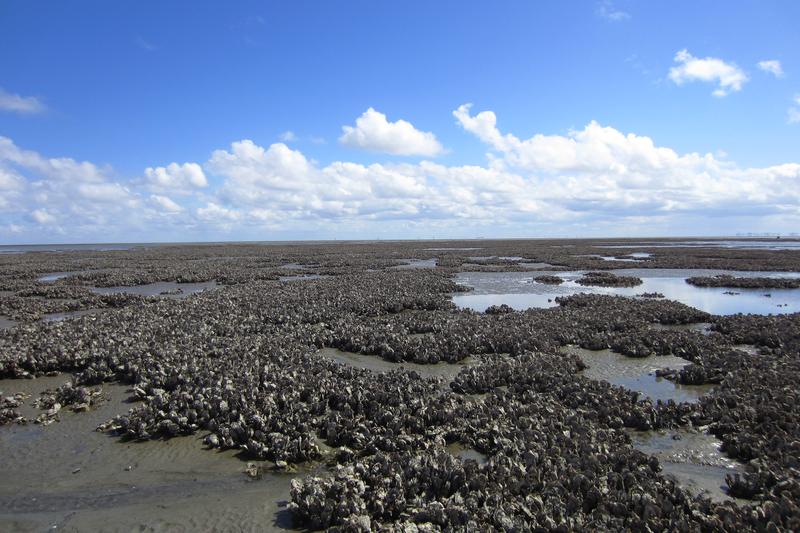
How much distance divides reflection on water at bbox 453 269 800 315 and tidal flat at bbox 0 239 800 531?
549cm

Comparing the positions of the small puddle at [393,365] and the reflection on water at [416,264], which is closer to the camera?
the small puddle at [393,365]

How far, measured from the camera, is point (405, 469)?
236 inches

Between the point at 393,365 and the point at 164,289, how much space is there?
21.6 m

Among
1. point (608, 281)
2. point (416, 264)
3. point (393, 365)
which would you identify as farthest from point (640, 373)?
point (416, 264)

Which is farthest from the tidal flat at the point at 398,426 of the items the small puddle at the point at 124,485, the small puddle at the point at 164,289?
the small puddle at the point at 164,289

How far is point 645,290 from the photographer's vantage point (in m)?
27.1

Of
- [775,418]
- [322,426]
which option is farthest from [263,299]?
[775,418]

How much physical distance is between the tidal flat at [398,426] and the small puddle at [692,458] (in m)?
0.04

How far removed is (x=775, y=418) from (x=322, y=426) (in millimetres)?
7593

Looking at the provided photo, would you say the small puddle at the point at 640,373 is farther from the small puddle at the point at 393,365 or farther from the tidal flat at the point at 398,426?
the small puddle at the point at 393,365

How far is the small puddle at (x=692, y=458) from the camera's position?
20.2ft

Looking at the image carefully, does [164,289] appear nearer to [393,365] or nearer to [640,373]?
[393,365]

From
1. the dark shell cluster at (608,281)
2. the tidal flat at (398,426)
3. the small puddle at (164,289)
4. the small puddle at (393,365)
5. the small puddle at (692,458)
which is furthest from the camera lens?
the dark shell cluster at (608,281)

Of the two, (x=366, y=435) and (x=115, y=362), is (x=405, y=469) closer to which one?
(x=366, y=435)
